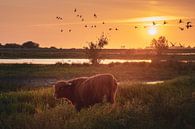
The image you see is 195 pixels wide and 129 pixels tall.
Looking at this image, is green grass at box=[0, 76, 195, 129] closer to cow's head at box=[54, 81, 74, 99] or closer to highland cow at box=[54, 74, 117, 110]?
highland cow at box=[54, 74, 117, 110]

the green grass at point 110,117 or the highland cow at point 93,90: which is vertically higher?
the highland cow at point 93,90

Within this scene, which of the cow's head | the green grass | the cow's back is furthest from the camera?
the cow's head

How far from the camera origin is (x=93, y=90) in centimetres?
2367

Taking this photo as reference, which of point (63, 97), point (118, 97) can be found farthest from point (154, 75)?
point (63, 97)

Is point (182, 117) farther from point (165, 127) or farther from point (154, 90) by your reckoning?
point (154, 90)

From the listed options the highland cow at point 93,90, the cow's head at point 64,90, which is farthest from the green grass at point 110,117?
the cow's head at point 64,90

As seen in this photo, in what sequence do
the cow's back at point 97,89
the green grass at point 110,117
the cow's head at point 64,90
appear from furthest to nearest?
the cow's head at point 64,90 → the cow's back at point 97,89 → the green grass at point 110,117

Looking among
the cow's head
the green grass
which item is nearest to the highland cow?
the cow's head

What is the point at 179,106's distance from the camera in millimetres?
22219

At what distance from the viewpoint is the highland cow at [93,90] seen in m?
23.7

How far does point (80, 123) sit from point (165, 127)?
294 cm

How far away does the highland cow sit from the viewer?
933 inches

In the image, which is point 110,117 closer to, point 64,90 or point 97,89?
point 97,89

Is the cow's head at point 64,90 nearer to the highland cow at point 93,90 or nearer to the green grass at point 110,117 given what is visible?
the highland cow at point 93,90
